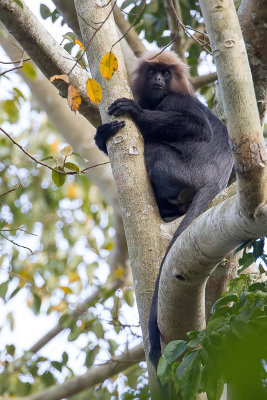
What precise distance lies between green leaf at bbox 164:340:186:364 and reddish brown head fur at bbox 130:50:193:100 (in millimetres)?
2497

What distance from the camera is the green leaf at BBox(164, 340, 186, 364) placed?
146cm

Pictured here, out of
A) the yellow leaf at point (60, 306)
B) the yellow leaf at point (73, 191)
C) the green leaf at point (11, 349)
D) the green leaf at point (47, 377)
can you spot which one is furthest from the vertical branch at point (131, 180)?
the yellow leaf at point (73, 191)

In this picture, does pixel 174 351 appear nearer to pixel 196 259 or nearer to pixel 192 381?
pixel 192 381

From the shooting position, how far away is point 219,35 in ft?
4.71

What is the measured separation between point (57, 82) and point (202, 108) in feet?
3.45

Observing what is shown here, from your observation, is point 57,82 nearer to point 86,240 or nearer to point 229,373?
point 229,373

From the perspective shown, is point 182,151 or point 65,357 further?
point 65,357

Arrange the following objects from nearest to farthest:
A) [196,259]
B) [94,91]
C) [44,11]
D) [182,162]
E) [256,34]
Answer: [196,259] < [94,91] < [256,34] < [182,162] < [44,11]

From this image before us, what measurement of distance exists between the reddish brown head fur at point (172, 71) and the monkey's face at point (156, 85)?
33mm

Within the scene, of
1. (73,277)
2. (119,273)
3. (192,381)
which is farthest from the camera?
(73,277)

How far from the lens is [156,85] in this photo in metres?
3.74

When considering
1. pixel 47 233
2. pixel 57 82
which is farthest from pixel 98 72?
pixel 47 233

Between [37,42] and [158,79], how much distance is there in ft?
3.86

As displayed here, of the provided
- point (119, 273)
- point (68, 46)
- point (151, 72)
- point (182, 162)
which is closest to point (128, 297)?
point (119, 273)
